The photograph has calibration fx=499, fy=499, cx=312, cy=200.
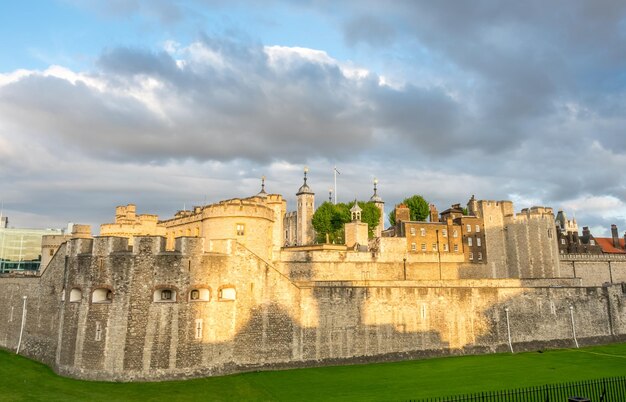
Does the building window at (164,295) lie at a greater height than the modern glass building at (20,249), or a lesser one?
lesser

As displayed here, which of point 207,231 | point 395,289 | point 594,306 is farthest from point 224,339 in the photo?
point 594,306

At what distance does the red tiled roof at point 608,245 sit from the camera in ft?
275

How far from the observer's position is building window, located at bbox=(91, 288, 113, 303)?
96.6 feet

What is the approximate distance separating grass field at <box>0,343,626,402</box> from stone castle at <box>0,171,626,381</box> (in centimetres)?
125

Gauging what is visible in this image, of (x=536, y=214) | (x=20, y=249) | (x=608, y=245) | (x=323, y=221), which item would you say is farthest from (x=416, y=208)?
(x=20, y=249)

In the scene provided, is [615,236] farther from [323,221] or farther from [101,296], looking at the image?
[101,296]

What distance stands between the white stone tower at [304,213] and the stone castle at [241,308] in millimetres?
42630

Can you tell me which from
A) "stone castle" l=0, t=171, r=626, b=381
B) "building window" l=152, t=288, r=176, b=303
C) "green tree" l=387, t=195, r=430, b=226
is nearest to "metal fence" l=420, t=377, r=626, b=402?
"stone castle" l=0, t=171, r=626, b=381

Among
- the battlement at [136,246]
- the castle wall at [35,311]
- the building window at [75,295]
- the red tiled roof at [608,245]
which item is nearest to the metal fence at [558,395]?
the battlement at [136,246]

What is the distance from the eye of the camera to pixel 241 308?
3116 centimetres

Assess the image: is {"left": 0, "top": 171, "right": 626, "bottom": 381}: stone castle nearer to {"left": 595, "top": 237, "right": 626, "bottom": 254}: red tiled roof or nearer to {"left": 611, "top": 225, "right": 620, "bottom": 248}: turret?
{"left": 595, "top": 237, "right": 626, "bottom": 254}: red tiled roof

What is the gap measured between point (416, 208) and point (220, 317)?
58570 mm

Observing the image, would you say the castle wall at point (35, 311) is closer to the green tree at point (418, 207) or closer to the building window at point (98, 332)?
the building window at point (98, 332)

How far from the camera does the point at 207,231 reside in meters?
37.7
